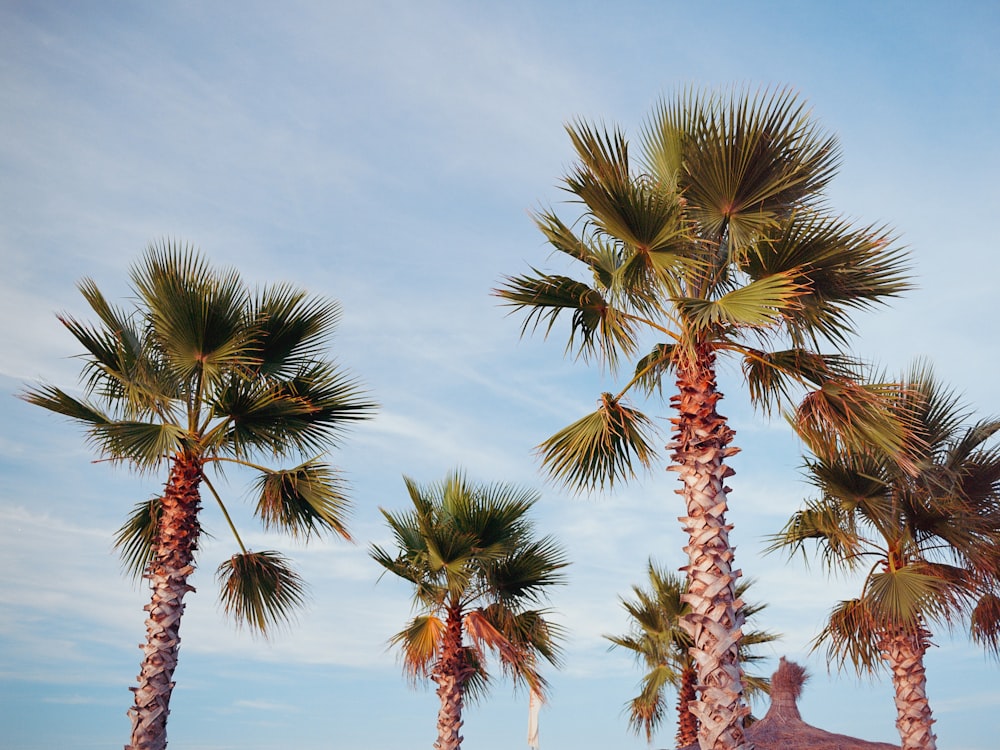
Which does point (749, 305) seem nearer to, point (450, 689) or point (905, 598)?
point (905, 598)

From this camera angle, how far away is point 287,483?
1240 cm

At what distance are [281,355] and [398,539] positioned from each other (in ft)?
16.9

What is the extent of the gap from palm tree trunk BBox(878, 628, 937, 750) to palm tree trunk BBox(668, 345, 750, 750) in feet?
18.6

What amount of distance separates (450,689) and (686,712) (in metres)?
7.16

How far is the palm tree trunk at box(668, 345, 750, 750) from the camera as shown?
26.9ft

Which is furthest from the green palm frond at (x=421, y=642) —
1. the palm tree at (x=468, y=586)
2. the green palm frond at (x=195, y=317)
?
the green palm frond at (x=195, y=317)

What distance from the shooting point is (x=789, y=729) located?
58.2ft

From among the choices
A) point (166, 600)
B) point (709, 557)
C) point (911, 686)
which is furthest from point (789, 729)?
point (166, 600)

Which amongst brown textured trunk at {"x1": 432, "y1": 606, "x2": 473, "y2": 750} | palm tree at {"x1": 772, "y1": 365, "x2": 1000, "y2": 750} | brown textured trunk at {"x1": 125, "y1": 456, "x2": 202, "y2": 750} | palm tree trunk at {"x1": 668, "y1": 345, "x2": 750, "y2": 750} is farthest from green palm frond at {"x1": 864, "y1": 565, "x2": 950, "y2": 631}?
brown textured trunk at {"x1": 125, "y1": 456, "x2": 202, "y2": 750}

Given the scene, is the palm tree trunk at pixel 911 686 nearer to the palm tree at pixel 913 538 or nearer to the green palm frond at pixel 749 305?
the palm tree at pixel 913 538

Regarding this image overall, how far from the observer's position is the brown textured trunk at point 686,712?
774 inches

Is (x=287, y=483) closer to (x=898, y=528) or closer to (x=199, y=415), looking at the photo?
(x=199, y=415)

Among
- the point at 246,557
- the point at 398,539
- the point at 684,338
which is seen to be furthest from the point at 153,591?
the point at 684,338

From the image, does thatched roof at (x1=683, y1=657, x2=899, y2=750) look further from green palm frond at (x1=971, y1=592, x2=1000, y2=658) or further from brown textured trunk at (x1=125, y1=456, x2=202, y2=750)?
brown textured trunk at (x1=125, y1=456, x2=202, y2=750)
